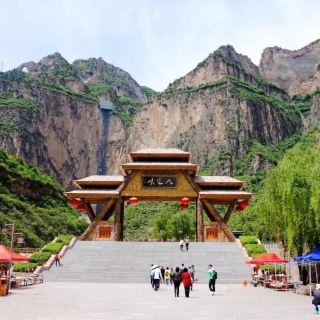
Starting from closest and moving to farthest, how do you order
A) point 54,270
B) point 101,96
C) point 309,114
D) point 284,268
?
point 284,268 < point 54,270 < point 309,114 < point 101,96

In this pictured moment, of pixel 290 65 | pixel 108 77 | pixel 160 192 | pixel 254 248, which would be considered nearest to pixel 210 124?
pixel 290 65

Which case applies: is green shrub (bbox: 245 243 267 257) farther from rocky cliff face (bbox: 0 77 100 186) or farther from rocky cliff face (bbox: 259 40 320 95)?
rocky cliff face (bbox: 259 40 320 95)

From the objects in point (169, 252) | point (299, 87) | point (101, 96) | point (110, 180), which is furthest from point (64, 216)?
point (299, 87)

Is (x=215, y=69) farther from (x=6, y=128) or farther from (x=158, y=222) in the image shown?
(x=158, y=222)

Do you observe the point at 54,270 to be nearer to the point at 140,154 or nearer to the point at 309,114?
the point at 140,154

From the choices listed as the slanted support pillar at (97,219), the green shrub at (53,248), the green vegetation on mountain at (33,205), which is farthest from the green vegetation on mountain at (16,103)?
the green shrub at (53,248)

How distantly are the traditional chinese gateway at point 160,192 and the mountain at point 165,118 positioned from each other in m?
67.7

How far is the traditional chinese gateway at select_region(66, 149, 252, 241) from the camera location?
35.8m

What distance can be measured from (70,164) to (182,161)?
283ft

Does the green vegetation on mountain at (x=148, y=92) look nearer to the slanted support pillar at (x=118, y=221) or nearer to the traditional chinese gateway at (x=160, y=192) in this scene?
the traditional chinese gateway at (x=160, y=192)

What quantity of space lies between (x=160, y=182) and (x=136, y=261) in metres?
9.50

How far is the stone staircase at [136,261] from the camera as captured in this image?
25828mm

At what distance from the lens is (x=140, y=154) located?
38.0 metres

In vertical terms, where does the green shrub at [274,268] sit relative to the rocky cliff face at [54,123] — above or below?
below
